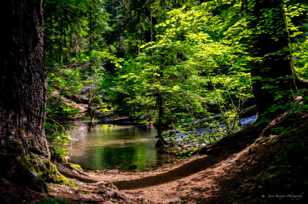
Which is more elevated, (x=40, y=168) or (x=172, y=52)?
(x=172, y=52)

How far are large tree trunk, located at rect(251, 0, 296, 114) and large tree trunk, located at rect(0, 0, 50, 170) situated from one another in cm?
510

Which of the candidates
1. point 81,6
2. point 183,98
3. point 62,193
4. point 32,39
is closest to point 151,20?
point 183,98

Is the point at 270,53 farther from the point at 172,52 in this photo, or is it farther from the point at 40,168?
the point at 172,52

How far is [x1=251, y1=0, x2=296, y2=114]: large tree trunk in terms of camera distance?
21.8ft

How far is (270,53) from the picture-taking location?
21.6 feet

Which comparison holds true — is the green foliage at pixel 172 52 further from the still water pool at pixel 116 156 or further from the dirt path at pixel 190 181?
the still water pool at pixel 116 156

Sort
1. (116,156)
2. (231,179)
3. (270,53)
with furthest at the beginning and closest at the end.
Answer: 1. (116,156)
2. (270,53)
3. (231,179)

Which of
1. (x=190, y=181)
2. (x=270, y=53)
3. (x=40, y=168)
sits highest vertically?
(x=270, y=53)

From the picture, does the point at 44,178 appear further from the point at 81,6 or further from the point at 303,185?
the point at 81,6

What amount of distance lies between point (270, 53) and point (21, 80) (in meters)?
5.47

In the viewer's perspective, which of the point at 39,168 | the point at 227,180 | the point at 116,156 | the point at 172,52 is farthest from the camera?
the point at 116,156

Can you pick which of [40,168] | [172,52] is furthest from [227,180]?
[172,52]

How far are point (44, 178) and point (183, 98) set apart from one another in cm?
1096

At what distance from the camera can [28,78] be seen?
480 cm
